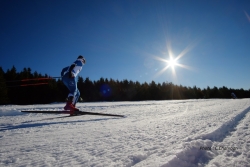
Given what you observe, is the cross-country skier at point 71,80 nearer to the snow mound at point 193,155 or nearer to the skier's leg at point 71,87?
the skier's leg at point 71,87

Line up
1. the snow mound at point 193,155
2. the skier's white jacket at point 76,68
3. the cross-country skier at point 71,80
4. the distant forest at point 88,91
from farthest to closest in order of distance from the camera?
the distant forest at point 88,91, the skier's white jacket at point 76,68, the cross-country skier at point 71,80, the snow mound at point 193,155

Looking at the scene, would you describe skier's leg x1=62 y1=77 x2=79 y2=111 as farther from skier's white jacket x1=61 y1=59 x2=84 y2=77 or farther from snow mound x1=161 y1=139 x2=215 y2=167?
snow mound x1=161 y1=139 x2=215 y2=167

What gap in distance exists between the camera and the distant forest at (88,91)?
42812 millimetres

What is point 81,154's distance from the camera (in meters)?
1.61

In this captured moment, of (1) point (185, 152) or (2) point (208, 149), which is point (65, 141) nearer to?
(1) point (185, 152)

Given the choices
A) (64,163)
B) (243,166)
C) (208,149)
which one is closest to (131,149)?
(64,163)

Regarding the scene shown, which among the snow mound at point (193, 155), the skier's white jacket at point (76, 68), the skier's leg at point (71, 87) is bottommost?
the snow mound at point (193, 155)

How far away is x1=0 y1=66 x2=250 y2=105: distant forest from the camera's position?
42812 millimetres

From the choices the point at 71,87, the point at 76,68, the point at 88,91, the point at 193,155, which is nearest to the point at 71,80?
the point at 71,87

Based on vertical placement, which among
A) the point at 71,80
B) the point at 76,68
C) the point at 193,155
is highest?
the point at 76,68

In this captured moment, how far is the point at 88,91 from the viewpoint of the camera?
60156 mm

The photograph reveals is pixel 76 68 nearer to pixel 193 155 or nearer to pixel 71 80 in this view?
pixel 71 80

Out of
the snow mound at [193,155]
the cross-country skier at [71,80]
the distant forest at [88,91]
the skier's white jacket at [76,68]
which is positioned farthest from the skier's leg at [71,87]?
the distant forest at [88,91]

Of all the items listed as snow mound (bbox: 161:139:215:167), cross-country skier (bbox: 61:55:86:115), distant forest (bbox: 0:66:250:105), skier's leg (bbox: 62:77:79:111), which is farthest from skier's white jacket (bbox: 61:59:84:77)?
distant forest (bbox: 0:66:250:105)
